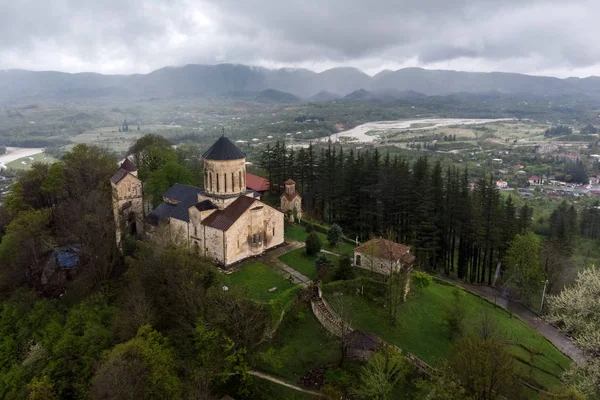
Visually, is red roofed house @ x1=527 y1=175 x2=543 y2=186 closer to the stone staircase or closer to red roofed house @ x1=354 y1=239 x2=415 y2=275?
red roofed house @ x1=354 y1=239 x2=415 y2=275

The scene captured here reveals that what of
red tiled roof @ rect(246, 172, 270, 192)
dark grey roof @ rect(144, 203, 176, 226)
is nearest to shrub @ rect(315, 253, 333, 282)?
dark grey roof @ rect(144, 203, 176, 226)

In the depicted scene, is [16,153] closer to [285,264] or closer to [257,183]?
[257,183]

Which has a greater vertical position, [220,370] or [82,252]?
[82,252]

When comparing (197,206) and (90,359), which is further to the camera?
(197,206)

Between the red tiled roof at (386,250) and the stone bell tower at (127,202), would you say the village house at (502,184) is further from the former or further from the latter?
the stone bell tower at (127,202)

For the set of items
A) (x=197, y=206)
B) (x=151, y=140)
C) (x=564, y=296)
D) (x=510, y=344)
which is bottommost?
(x=510, y=344)

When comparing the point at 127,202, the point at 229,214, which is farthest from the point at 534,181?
the point at 127,202

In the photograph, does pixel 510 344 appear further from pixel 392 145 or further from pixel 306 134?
pixel 306 134

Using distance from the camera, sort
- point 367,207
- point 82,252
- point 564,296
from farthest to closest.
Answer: point 367,207, point 82,252, point 564,296

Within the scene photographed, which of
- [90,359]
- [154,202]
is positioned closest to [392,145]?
[154,202]

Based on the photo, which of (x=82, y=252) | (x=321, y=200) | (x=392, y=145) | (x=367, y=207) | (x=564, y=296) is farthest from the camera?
(x=392, y=145)
